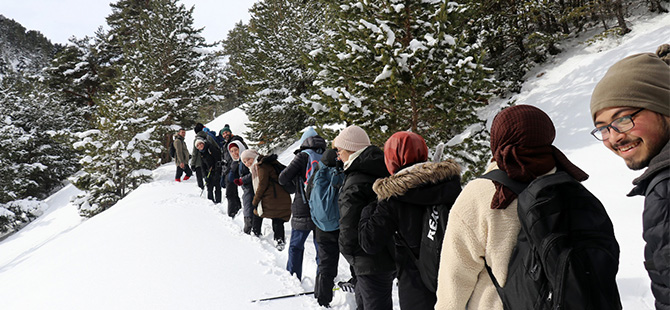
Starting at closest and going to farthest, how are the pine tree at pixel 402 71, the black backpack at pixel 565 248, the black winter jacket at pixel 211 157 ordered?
the black backpack at pixel 565 248
the pine tree at pixel 402 71
the black winter jacket at pixel 211 157

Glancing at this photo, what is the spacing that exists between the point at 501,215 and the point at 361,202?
1.63 metres

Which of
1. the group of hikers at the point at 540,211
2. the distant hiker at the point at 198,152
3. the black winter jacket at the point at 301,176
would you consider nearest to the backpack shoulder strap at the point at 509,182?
the group of hikers at the point at 540,211

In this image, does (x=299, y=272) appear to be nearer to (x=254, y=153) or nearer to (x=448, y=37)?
(x=254, y=153)

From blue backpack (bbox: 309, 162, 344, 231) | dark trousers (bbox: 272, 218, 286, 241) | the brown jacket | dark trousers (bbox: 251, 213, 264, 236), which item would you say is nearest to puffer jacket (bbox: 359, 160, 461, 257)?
blue backpack (bbox: 309, 162, 344, 231)

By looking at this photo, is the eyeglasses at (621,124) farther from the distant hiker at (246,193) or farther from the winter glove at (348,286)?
the distant hiker at (246,193)

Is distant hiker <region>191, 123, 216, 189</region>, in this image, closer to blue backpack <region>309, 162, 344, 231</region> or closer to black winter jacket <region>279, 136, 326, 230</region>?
black winter jacket <region>279, 136, 326, 230</region>

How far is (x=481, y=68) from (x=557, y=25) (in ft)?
25.9

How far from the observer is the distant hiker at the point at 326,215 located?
12.4ft

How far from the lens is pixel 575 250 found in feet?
4.00

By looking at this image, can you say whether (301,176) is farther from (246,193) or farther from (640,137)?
(640,137)

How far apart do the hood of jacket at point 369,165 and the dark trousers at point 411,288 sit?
0.75 metres

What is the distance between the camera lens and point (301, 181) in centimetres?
489

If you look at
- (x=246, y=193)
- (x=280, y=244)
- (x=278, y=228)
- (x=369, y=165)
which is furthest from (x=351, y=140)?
(x=246, y=193)

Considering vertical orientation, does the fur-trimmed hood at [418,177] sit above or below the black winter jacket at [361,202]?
above
